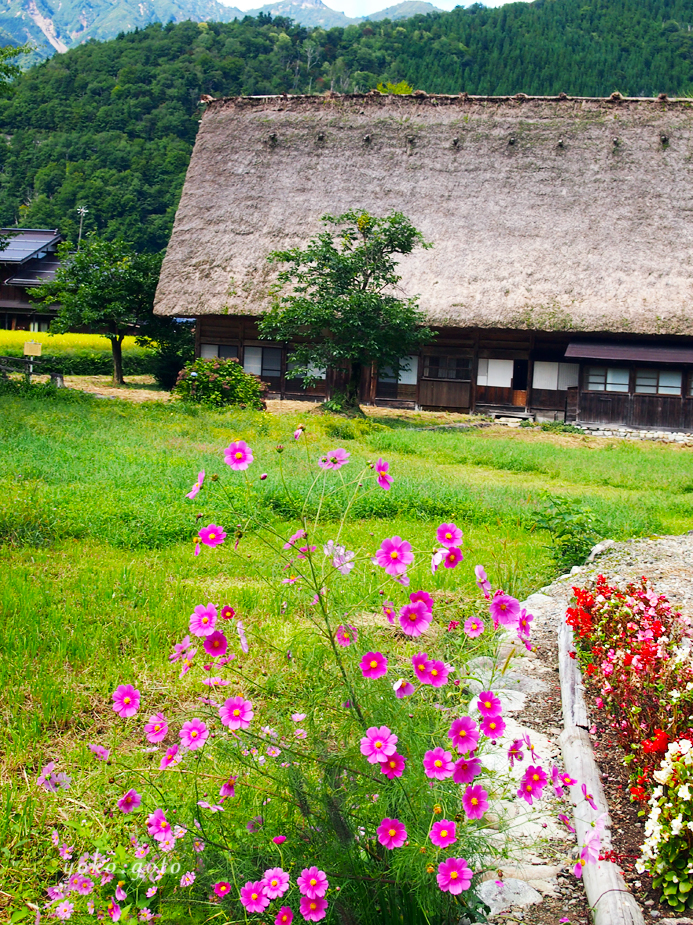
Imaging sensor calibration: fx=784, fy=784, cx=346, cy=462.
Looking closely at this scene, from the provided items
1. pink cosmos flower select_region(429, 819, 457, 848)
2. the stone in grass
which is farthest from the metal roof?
pink cosmos flower select_region(429, 819, 457, 848)

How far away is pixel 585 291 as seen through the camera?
61.8ft

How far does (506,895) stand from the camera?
7.24 feet

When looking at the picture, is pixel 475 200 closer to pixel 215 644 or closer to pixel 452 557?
pixel 452 557

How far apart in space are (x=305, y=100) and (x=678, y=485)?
17567 millimetres

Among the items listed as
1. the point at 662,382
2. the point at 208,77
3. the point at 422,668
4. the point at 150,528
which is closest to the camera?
the point at 422,668

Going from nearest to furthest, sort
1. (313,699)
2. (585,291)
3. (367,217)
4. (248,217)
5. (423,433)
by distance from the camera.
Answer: (313,699), (423,433), (367,217), (585,291), (248,217)

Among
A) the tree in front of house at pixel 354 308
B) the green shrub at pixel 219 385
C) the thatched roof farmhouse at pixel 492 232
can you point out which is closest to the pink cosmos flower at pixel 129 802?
the green shrub at pixel 219 385

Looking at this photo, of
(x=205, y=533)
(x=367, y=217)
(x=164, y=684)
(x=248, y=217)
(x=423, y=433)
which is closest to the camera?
(x=205, y=533)

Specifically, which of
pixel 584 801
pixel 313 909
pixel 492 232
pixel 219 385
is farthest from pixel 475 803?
pixel 492 232

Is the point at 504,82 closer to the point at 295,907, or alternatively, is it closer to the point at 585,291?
the point at 585,291

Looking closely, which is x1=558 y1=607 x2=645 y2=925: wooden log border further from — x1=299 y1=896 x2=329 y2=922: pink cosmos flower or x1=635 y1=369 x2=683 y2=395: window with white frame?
x1=635 y1=369 x2=683 y2=395: window with white frame

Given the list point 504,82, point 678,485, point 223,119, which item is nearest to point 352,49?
point 504,82

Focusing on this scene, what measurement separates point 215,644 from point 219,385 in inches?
569

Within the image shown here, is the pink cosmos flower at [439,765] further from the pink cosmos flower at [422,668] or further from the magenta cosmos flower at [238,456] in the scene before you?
the magenta cosmos flower at [238,456]
